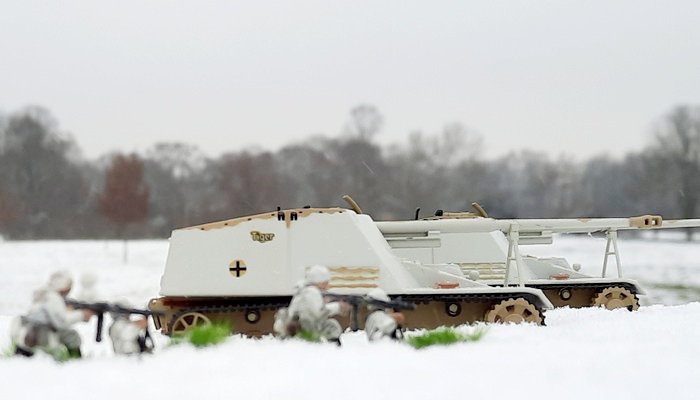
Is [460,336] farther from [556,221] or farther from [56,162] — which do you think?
[56,162]

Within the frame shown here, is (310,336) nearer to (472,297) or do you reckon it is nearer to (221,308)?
(221,308)

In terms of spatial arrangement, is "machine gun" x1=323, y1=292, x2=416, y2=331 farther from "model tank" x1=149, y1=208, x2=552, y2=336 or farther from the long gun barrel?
the long gun barrel

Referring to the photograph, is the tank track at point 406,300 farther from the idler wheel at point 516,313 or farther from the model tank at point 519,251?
the model tank at point 519,251

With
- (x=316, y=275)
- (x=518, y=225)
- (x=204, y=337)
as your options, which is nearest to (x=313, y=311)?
(x=316, y=275)

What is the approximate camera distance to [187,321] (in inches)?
403

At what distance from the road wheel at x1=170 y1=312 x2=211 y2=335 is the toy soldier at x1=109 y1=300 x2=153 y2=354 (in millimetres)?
2712

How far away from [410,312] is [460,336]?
7.65ft

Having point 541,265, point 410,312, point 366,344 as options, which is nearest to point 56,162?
point 541,265

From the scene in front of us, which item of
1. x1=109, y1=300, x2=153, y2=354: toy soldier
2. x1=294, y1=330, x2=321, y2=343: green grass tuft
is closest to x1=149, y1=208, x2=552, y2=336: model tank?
x1=294, y1=330, x2=321, y2=343: green grass tuft

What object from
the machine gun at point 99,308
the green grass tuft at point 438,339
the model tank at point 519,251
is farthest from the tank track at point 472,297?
the machine gun at point 99,308

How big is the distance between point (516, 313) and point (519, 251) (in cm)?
299

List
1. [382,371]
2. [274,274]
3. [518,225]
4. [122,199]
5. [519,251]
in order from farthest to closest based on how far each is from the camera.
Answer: [122,199] < [519,251] < [518,225] < [274,274] < [382,371]

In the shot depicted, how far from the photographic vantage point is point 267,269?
1018 centimetres

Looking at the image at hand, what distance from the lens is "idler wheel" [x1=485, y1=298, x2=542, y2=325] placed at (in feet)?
33.3
